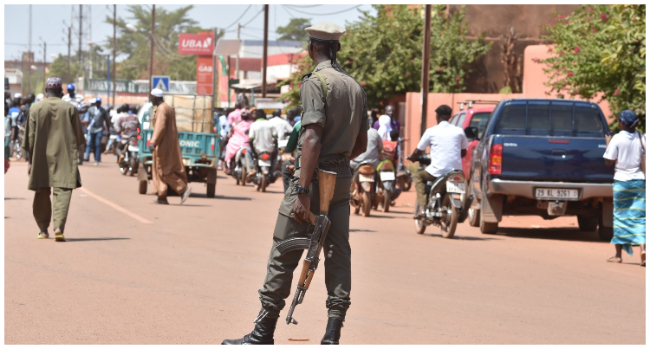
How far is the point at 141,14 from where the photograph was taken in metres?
118

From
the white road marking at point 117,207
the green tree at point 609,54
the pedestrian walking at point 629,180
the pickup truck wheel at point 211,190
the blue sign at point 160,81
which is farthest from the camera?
the blue sign at point 160,81

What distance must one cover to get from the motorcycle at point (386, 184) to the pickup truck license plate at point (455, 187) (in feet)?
12.4

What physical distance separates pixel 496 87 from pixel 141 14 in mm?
91032

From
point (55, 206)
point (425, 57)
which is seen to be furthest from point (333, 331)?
point (425, 57)

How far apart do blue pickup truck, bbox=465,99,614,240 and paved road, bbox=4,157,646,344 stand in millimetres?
480

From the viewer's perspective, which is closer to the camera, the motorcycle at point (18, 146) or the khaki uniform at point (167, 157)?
the khaki uniform at point (167, 157)

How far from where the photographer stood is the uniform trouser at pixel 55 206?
10451 mm

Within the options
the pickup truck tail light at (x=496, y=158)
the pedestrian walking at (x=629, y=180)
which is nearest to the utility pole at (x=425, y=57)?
the pickup truck tail light at (x=496, y=158)

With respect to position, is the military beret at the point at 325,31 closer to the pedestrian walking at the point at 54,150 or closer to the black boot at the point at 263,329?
the black boot at the point at 263,329

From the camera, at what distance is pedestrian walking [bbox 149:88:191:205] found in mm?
15406

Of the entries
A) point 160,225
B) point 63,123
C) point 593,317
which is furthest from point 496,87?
point 593,317

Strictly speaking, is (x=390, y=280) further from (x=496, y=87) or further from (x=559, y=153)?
(x=496, y=87)

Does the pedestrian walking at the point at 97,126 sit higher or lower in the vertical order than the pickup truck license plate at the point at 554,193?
higher

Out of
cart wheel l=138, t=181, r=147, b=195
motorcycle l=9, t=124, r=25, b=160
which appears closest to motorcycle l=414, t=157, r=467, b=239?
cart wheel l=138, t=181, r=147, b=195
